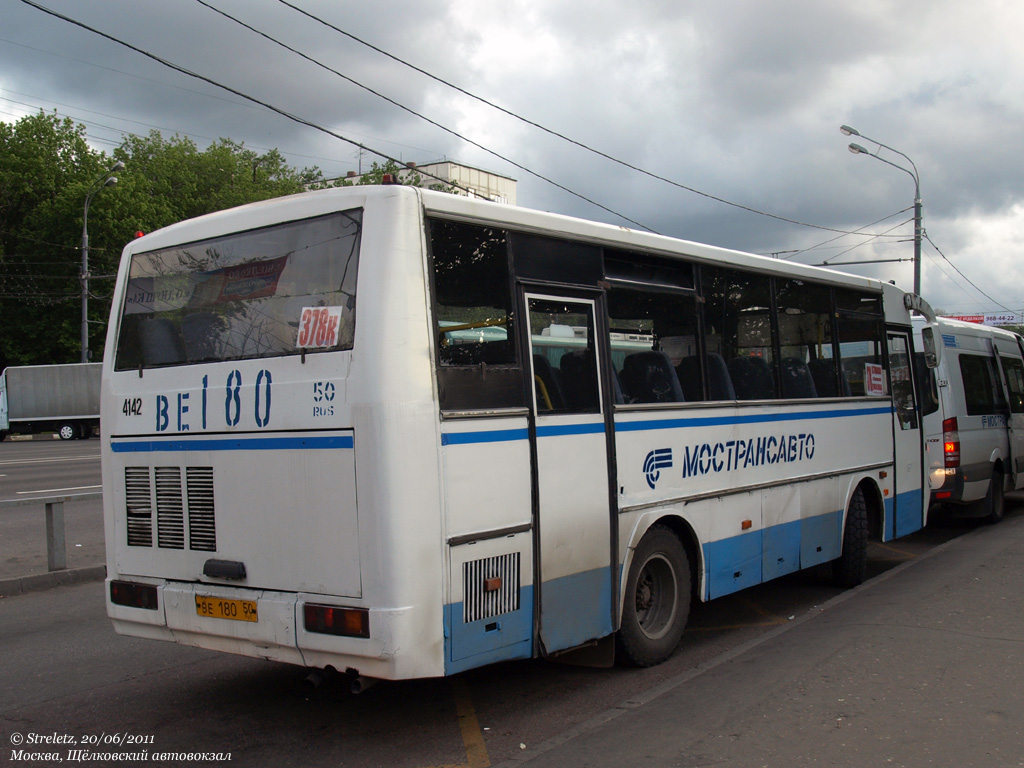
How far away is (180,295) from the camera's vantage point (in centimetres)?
584

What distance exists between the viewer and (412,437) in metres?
4.75

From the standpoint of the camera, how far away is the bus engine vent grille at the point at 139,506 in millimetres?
5703

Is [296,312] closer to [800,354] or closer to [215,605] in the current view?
[215,605]

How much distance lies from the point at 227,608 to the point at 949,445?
10.4 metres

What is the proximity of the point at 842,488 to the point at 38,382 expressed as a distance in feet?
136

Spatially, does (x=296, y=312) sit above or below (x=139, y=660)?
above

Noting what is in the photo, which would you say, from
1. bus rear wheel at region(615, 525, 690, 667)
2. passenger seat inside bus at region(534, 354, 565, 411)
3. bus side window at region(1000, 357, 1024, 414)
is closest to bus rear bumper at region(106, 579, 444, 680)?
passenger seat inside bus at region(534, 354, 565, 411)

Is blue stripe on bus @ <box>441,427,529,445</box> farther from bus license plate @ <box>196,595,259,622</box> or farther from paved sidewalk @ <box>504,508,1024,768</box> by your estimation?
paved sidewalk @ <box>504,508,1024,768</box>

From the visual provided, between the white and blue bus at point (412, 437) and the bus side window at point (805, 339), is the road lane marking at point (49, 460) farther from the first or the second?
the bus side window at point (805, 339)

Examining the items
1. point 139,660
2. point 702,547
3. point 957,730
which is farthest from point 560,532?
point 139,660

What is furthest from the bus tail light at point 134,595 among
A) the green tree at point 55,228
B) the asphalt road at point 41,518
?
the green tree at point 55,228

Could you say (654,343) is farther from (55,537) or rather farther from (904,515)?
(55,537)

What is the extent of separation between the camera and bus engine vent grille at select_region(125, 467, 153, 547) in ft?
18.7

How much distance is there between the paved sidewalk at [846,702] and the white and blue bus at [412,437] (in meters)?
0.64
